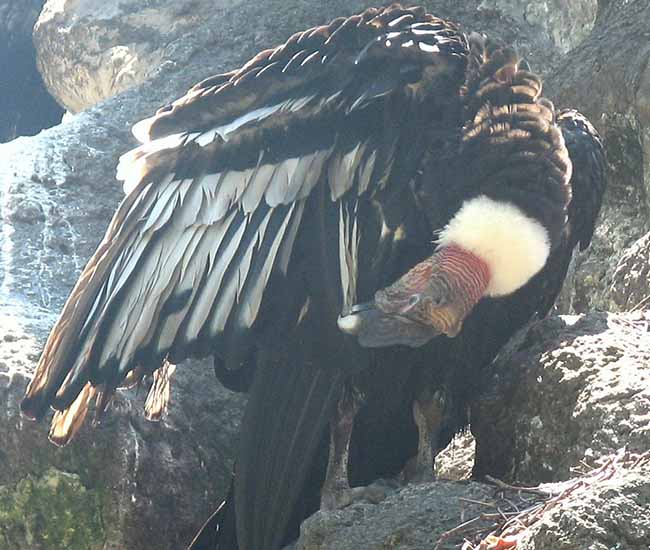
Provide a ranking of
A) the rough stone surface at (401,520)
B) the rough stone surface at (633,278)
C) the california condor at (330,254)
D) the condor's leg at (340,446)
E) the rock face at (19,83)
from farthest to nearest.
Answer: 1. the rock face at (19,83)
2. the rough stone surface at (633,278)
3. the condor's leg at (340,446)
4. the california condor at (330,254)
5. the rough stone surface at (401,520)

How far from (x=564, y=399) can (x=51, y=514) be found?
5.36ft

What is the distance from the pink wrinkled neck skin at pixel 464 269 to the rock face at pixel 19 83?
7322 millimetres

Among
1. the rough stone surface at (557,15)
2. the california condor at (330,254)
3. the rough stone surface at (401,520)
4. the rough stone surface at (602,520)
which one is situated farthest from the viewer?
the rough stone surface at (557,15)

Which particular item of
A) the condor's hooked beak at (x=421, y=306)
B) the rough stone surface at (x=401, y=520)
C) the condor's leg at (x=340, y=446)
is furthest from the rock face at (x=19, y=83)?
the rough stone surface at (x=401, y=520)

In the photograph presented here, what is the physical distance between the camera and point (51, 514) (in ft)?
14.9

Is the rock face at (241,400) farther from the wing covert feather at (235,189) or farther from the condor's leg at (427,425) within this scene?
the wing covert feather at (235,189)

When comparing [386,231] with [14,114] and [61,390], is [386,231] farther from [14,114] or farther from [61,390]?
[14,114]

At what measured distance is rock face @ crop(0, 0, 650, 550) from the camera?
362 centimetres

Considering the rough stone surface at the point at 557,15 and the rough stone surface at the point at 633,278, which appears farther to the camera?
the rough stone surface at the point at 557,15

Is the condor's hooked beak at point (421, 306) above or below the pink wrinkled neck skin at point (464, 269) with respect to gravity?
below

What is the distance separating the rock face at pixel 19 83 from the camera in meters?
10.9

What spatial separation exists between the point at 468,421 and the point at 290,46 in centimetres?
123

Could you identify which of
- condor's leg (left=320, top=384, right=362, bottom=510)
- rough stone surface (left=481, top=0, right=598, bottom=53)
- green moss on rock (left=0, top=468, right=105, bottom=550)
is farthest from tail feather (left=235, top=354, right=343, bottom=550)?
rough stone surface (left=481, top=0, right=598, bottom=53)

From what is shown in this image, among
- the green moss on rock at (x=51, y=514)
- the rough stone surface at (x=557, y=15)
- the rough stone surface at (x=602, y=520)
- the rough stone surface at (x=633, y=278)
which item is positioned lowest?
the green moss on rock at (x=51, y=514)
